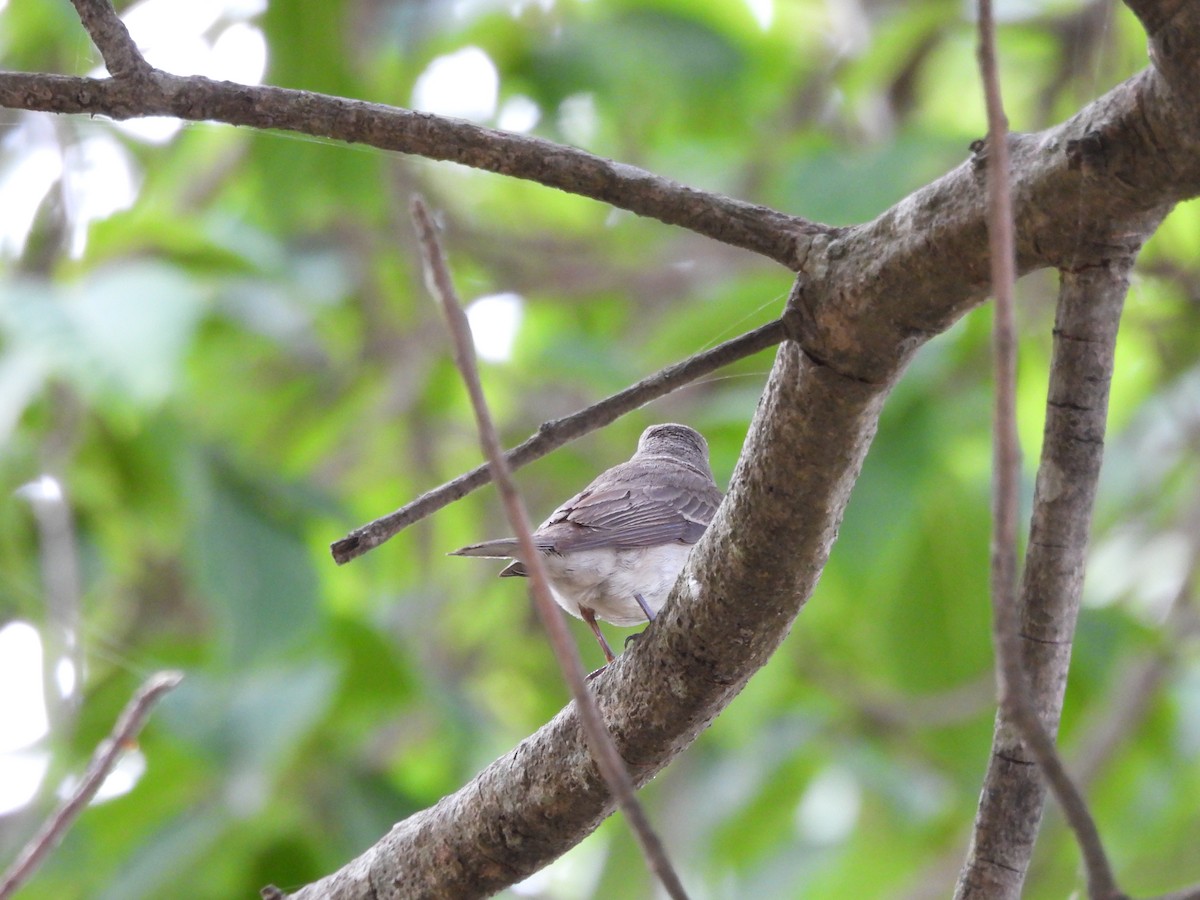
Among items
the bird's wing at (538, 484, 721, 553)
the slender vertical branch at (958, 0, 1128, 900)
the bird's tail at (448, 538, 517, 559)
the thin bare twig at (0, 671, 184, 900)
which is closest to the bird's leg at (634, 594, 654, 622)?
the bird's wing at (538, 484, 721, 553)

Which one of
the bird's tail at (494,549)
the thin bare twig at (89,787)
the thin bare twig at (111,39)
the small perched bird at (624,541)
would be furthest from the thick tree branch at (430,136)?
the small perched bird at (624,541)

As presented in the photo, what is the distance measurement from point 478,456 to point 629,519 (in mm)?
4511

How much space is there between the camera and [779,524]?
1979 mm

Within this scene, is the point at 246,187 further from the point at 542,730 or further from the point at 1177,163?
the point at 1177,163

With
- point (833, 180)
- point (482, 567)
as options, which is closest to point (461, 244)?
point (482, 567)

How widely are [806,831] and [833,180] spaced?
14.1 feet

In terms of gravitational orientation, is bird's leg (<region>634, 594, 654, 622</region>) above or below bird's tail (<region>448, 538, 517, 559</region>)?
below

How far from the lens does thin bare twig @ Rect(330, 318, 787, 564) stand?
1.83m

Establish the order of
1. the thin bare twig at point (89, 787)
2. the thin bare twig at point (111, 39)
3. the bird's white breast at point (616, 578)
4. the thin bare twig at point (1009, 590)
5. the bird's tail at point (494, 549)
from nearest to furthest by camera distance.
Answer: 1. the thin bare twig at point (1009, 590)
2. the thin bare twig at point (111, 39)
3. the thin bare twig at point (89, 787)
4. the bird's tail at point (494, 549)
5. the bird's white breast at point (616, 578)

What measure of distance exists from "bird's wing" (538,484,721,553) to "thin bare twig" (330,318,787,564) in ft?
6.43

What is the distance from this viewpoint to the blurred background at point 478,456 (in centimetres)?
557

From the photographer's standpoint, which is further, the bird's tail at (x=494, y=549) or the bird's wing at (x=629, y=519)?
the bird's wing at (x=629, y=519)

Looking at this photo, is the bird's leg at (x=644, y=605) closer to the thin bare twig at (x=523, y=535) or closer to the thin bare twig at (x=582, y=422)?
the thin bare twig at (x=582, y=422)

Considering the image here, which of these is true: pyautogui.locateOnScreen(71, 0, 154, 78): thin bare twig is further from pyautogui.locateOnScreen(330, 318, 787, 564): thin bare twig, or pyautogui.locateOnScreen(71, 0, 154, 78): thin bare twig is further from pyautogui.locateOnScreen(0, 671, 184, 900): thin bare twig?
pyautogui.locateOnScreen(0, 671, 184, 900): thin bare twig
